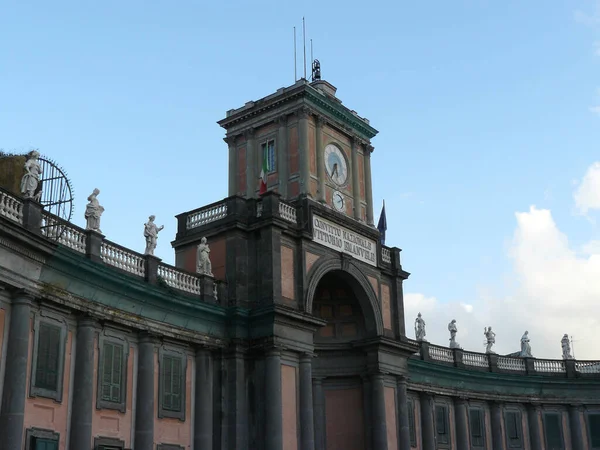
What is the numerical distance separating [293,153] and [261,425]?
475 inches

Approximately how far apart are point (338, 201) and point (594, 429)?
78.7 feet

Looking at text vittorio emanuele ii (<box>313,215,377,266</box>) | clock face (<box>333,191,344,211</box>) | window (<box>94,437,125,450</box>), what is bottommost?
window (<box>94,437,125,450</box>)

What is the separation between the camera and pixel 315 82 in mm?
39938

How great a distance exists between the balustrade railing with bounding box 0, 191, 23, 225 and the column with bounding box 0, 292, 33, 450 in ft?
7.03

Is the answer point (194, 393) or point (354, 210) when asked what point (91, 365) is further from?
point (354, 210)

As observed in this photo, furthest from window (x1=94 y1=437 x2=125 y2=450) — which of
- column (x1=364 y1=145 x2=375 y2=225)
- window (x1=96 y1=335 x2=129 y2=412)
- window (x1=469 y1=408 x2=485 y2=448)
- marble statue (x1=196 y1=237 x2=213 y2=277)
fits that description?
window (x1=469 y1=408 x2=485 y2=448)

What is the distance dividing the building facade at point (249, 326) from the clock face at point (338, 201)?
0.34 feet

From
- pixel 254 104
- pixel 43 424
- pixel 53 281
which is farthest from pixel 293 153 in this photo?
pixel 43 424

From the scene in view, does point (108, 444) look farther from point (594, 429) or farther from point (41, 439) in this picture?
point (594, 429)

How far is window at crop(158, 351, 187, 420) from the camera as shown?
95.6ft

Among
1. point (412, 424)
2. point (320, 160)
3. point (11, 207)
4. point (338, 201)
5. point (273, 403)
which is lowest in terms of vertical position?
point (273, 403)

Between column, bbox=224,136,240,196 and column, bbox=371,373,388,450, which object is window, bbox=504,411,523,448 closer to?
column, bbox=371,373,388,450

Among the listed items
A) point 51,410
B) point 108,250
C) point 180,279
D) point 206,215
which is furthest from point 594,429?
point 51,410

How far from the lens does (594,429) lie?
165 ft
